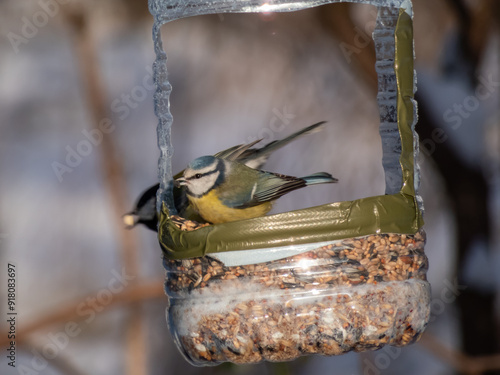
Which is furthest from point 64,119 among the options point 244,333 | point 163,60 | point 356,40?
point 244,333

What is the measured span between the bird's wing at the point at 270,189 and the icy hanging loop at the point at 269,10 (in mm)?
264

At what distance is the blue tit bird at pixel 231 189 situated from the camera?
6.65 ft

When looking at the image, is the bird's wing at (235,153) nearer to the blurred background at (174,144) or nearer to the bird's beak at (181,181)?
the bird's beak at (181,181)

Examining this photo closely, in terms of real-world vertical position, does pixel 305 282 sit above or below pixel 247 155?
below

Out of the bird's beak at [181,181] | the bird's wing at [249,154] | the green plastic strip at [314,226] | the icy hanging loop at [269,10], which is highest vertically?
the icy hanging loop at [269,10]

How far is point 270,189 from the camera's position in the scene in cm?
204

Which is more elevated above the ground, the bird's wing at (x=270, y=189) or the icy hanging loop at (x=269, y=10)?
the icy hanging loop at (x=269, y=10)

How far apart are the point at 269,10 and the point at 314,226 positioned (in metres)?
0.75

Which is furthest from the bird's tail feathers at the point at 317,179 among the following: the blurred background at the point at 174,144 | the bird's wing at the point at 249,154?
A: the blurred background at the point at 174,144

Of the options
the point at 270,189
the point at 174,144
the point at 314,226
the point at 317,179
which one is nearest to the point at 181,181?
the point at 270,189

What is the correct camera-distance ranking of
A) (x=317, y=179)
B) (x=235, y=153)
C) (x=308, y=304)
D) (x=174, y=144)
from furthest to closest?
(x=174, y=144) → (x=235, y=153) → (x=317, y=179) → (x=308, y=304)

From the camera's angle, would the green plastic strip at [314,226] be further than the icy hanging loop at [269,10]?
No

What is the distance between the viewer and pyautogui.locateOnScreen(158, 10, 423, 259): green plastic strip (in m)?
1.75

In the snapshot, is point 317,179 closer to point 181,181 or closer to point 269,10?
point 181,181
